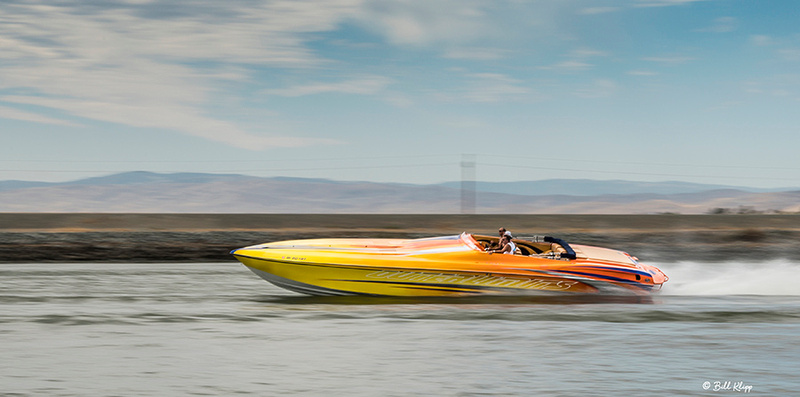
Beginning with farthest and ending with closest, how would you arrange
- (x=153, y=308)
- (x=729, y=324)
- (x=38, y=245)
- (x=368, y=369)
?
(x=38, y=245) < (x=153, y=308) < (x=729, y=324) < (x=368, y=369)

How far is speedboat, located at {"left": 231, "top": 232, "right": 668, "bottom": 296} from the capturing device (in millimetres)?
11906

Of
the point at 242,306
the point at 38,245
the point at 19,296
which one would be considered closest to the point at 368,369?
the point at 242,306

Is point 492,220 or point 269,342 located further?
point 492,220

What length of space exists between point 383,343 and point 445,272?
303cm

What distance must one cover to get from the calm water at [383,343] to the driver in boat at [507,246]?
2.49ft

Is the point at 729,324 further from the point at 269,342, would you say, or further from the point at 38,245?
the point at 38,245

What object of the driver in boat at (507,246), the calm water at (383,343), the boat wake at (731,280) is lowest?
the calm water at (383,343)

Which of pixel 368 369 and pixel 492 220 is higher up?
pixel 492 220

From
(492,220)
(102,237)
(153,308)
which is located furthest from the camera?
(492,220)

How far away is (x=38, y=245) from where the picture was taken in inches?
868

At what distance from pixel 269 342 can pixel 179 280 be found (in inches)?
238

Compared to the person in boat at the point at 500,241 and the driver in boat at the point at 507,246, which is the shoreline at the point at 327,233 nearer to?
the person in boat at the point at 500,241

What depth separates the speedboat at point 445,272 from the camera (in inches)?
469

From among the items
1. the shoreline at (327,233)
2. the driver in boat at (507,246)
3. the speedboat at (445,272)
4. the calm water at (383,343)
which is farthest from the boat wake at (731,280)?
the shoreline at (327,233)
